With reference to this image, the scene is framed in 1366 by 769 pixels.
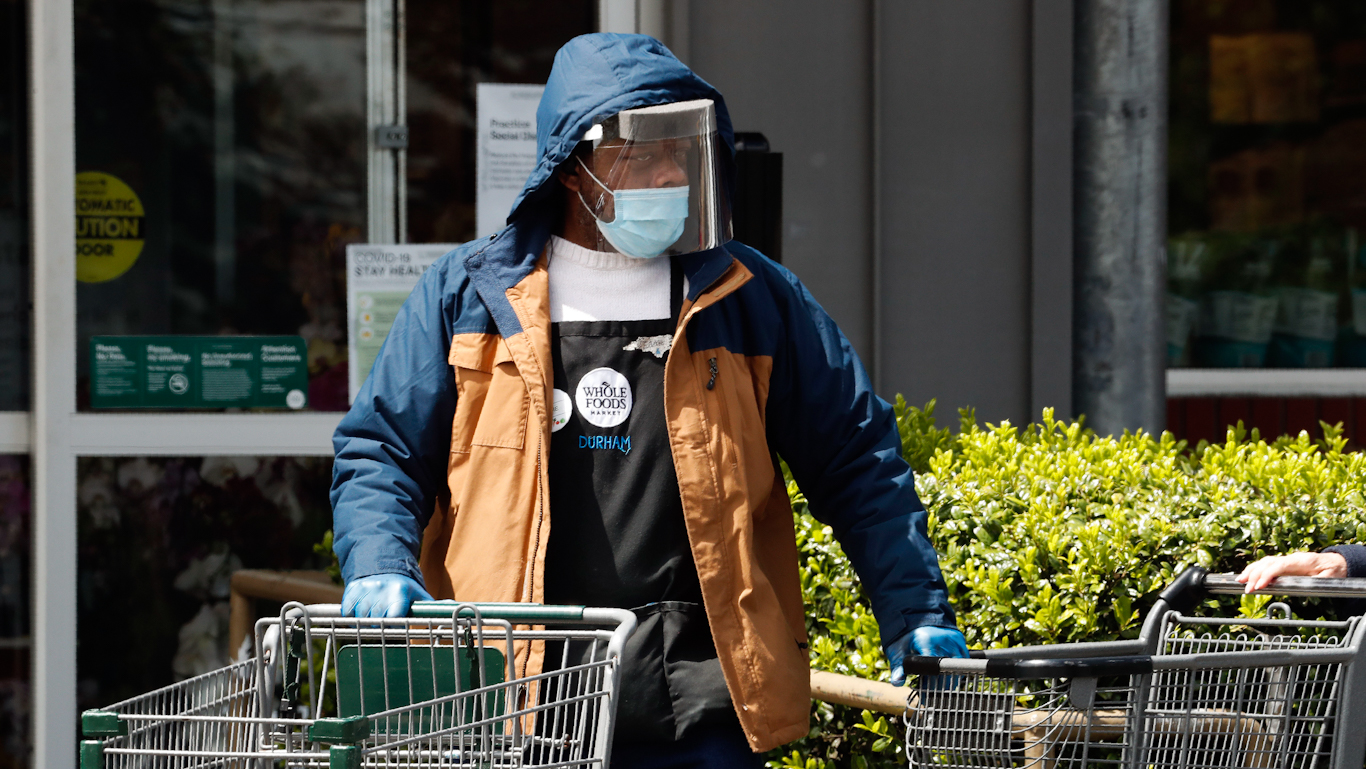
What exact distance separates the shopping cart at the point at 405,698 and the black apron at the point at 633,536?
7.6 inches

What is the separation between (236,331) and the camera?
5090 millimetres

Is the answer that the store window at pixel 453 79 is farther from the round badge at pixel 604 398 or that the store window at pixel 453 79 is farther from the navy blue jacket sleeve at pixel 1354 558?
the navy blue jacket sleeve at pixel 1354 558

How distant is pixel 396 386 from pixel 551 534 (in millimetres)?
366

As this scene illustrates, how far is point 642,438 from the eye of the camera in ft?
8.04

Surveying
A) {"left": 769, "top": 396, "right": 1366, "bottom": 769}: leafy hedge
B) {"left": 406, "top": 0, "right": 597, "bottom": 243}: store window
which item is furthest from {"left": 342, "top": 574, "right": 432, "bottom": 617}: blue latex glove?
{"left": 406, "top": 0, "right": 597, "bottom": 243}: store window

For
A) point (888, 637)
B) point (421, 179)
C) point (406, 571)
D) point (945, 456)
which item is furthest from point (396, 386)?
point (421, 179)

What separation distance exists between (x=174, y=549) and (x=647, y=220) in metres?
3.29

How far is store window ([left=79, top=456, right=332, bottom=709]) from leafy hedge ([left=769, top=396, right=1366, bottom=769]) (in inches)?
87.0

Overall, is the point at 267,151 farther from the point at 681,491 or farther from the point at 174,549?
the point at 681,491

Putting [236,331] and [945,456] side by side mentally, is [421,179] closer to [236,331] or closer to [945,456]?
[236,331]

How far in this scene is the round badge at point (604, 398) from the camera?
2.47 meters

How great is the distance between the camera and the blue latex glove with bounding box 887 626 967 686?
237cm

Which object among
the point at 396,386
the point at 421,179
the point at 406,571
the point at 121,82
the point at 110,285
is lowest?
the point at 406,571

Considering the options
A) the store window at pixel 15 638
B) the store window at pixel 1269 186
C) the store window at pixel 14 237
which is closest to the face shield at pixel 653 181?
the store window at pixel 14 237
